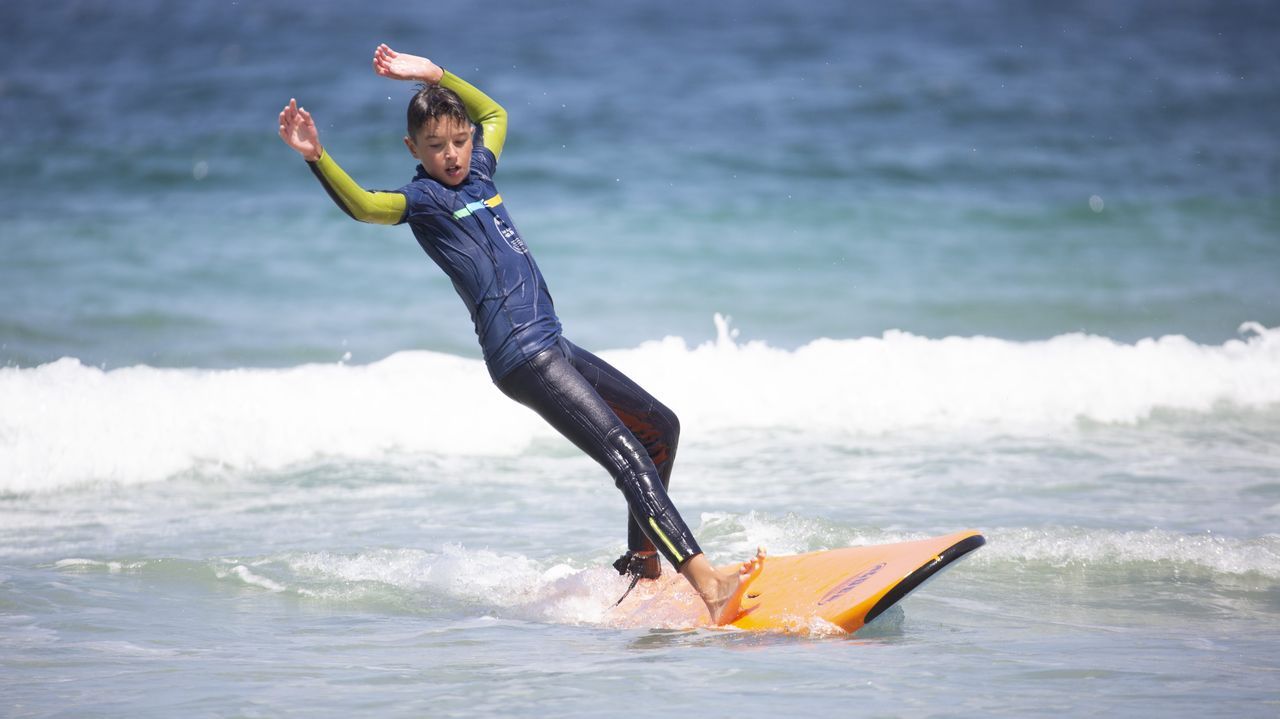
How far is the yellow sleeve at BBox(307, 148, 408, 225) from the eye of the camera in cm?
404

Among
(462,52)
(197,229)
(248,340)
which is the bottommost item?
(248,340)

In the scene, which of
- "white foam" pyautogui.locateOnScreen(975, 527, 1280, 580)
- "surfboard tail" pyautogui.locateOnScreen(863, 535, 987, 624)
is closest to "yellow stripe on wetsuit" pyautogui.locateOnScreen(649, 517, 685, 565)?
"surfboard tail" pyautogui.locateOnScreen(863, 535, 987, 624)

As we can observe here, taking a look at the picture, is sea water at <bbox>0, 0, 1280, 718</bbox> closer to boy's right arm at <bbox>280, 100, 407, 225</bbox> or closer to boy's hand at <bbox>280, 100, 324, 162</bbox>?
boy's right arm at <bbox>280, 100, 407, 225</bbox>

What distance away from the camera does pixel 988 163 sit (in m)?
17.4

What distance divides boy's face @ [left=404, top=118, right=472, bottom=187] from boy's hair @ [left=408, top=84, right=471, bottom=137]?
0.05 ft

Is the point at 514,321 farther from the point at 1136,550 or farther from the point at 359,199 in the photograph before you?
the point at 1136,550

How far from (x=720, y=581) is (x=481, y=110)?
2.01 meters

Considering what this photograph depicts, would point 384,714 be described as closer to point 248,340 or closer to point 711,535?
point 711,535

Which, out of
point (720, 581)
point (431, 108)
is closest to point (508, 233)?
point (431, 108)

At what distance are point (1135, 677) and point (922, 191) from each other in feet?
43.6

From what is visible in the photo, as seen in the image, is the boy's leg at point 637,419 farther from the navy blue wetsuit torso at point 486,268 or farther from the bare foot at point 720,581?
the bare foot at point 720,581

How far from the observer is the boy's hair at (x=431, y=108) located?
4363 millimetres

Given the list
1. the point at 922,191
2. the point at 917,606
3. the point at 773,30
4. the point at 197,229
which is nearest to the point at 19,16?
the point at 197,229

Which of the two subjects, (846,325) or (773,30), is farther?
(773,30)
